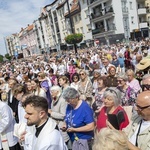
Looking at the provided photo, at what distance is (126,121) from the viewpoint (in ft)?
11.1

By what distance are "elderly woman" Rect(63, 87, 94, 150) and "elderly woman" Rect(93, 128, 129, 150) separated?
5.13 ft

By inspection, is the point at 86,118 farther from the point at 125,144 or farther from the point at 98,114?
the point at 125,144

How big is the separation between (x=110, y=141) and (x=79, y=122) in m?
1.69

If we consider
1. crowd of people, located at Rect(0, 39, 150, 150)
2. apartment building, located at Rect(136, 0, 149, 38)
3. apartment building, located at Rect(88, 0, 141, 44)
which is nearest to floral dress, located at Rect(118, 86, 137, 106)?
crowd of people, located at Rect(0, 39, 150, 150)

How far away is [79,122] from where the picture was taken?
374 cm

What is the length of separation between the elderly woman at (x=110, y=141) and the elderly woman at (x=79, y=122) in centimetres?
156

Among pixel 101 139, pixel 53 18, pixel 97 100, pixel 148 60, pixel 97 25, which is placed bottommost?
pixel 97 100

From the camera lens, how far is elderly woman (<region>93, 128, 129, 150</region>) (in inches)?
80.2

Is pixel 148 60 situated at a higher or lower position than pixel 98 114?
higher

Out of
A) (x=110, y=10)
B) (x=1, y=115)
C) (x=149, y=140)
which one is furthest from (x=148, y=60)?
(x=110, y=10)

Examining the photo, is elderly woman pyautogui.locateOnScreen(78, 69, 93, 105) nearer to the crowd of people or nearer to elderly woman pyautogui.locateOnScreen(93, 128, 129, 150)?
the crowd of people

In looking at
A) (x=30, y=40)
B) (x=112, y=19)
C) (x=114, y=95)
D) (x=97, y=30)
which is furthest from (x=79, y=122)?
(x=30, y=40)

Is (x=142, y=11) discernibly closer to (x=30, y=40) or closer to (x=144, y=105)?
(x=144, y=105)

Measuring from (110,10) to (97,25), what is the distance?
5.69m
